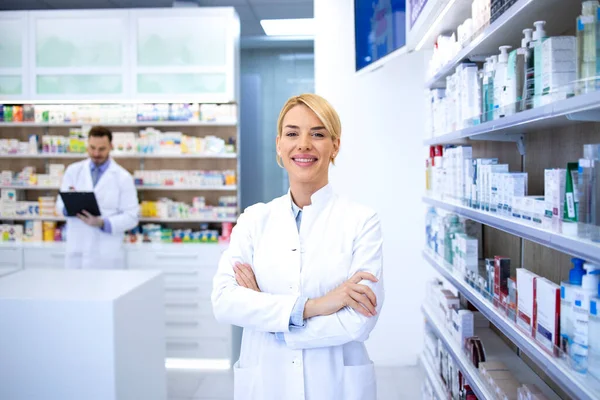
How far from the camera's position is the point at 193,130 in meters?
5.57

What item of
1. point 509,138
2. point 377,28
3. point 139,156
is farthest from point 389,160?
point 139,156

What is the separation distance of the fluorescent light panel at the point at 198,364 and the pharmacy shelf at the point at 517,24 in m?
3.42

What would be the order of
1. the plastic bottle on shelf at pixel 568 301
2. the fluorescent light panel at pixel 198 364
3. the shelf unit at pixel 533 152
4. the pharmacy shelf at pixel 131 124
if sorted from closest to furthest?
the shelf unit at pixel 533 152
the plastic bottle on shelf at pixel 568 301
the fluorescent light panel at pixel 198 364
the pharmacy shelf at pixel 131 124

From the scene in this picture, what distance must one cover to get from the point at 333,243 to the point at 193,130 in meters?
4.06

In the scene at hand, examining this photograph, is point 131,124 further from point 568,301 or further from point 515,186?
point 568,301

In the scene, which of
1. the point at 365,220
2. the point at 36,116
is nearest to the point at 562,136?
the point at 365,220

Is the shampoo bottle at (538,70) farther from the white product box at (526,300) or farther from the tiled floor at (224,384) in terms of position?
the tiled floor at (224,384)

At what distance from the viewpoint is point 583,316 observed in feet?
4.58

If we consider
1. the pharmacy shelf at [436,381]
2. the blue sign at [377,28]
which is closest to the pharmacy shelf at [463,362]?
the pharmacy shelf at [436,381]

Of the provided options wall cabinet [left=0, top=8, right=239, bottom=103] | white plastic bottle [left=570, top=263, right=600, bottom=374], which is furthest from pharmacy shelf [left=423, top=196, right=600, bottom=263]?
wall cabinet [left=0, top=8, right=239, bottom=103]

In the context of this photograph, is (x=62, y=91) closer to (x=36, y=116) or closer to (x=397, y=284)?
(x=36, y=116)

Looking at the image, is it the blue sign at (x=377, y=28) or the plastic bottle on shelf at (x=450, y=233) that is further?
the blue sign at (x=377, y=28)

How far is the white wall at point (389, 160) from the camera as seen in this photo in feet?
15.3

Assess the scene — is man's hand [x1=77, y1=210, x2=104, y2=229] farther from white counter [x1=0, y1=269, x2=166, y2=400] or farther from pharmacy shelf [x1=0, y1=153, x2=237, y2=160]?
white counter [x1=0, y1=269, x2=166, y2=400]
